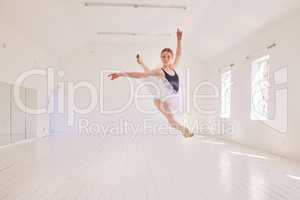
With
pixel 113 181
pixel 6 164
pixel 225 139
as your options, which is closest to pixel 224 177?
pixel 113 181

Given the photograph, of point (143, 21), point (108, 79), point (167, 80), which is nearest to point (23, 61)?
point (143, 21)

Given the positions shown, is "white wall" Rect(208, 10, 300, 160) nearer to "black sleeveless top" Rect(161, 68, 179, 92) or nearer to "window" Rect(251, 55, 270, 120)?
"window" Rect(251, 55, 270, 120)

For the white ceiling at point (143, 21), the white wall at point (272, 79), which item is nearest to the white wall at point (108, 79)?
the white ceiling at point (143, 21)

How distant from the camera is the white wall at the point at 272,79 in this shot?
5.50 metres

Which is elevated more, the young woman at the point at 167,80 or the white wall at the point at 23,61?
the white wall at the point at 23,61

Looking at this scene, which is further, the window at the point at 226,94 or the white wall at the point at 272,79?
the window at the point at 226,94

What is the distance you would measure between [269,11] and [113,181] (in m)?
4.80

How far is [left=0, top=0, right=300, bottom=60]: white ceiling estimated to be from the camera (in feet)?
20.4

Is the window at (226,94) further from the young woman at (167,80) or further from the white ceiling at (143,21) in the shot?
the young woman at (167,80)

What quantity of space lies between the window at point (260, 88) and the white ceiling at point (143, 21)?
0.93m

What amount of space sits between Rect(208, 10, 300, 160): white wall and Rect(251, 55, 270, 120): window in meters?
0.19

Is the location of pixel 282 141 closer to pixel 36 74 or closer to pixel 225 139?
pixel 225 139

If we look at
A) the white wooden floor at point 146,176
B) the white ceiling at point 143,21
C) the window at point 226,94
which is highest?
the white ceiling at point 143,21

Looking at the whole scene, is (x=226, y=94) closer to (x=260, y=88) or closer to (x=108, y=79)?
(x=260, y=88)
